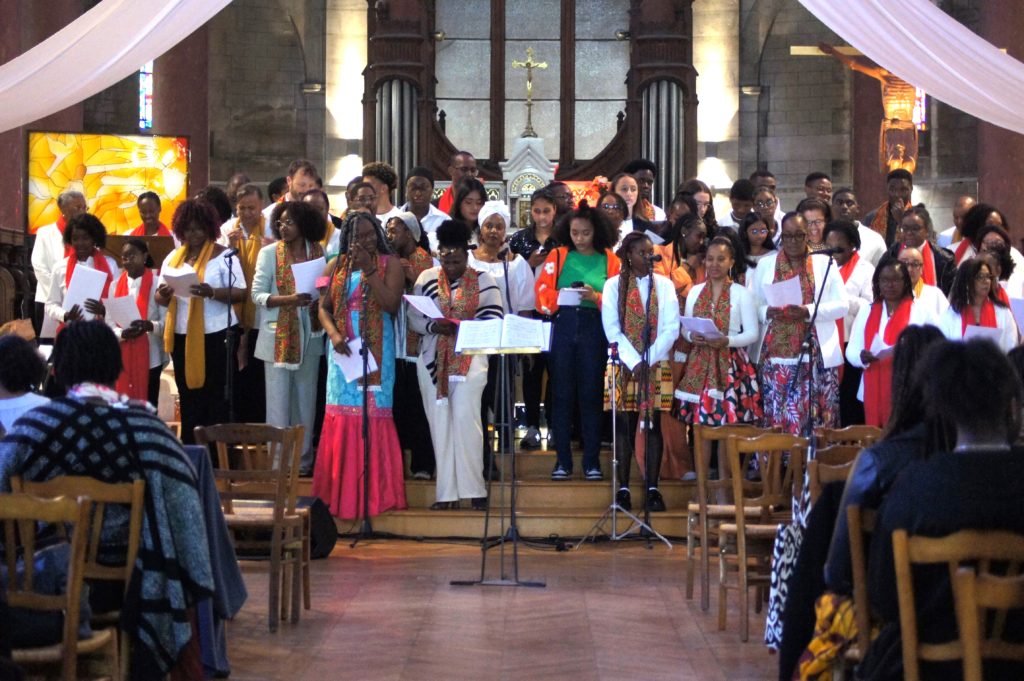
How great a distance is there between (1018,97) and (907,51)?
0.52 meters

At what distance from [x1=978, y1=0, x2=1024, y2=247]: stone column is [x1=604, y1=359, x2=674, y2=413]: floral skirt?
19.4 feet

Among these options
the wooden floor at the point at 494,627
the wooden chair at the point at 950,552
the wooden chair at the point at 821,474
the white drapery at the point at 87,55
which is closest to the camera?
the wooden chair at the point at 950,552

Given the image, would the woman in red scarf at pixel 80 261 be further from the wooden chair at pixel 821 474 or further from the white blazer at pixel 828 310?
the wooden chair at pixel 821 474

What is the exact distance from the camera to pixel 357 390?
27.9ft

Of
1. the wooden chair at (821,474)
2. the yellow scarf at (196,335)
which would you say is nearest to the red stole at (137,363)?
the yellow scarf at (196,335)

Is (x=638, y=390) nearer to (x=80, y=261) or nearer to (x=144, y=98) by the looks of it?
(x=80, y=261)

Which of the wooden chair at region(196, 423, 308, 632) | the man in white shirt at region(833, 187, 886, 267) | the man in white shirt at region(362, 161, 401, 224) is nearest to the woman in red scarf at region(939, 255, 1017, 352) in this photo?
the man in white shirt at region(833, 187, 886, 267)

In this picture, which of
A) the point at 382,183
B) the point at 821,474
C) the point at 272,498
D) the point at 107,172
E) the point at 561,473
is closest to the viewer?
the point at 821,474

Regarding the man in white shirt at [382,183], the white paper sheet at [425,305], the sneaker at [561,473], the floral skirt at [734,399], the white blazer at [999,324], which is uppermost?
the man in white shirt at [382,183]

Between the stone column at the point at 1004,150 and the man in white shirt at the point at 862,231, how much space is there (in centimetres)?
446

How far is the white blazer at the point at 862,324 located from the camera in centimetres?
832

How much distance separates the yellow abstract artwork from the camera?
1082 centimetres

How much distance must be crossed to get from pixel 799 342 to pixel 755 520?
2076 millimetres

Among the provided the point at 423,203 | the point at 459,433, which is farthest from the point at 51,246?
the point at 459,433
